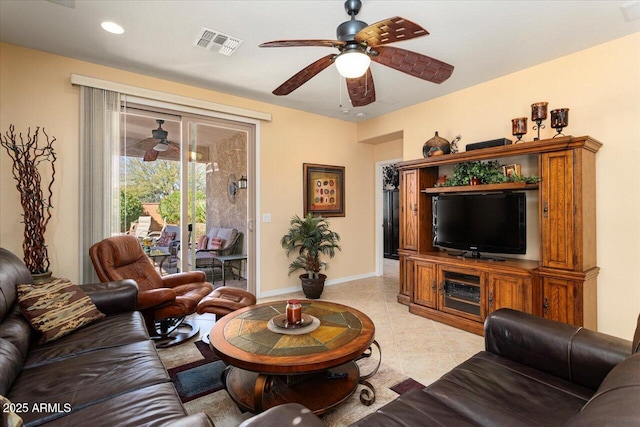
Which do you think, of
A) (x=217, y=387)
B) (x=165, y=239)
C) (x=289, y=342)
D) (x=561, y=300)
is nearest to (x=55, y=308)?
(x=217, y=387)

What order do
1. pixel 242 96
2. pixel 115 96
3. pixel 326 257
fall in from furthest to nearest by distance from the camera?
pixel 326 257 → pixel 242 96 → pixel 115 96

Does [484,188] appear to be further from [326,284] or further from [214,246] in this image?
[214,246]

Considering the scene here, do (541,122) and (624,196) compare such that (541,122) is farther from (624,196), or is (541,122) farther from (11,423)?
(11,423)

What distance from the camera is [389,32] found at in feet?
5.79

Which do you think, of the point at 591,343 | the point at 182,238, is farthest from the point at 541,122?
the point at 182,238

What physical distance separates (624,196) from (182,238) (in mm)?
4795

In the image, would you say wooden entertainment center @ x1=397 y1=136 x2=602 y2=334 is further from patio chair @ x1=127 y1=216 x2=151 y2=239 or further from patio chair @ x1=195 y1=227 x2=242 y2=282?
patio chair @ x1=127 y1=216 x2=151 y2=239

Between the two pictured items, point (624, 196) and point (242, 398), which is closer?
point (242, 398)

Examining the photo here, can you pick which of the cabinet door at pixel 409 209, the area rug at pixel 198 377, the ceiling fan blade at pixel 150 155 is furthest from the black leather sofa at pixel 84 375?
the cabinet door at pixel 409 209

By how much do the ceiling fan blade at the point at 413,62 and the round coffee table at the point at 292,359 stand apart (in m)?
1.89

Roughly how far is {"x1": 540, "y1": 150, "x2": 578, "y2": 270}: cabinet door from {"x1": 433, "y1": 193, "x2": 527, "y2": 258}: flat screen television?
28cm

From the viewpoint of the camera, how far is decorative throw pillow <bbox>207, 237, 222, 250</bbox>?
14.5ft

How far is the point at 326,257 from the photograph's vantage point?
17.1 ft

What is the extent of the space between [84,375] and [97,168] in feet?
8.26
